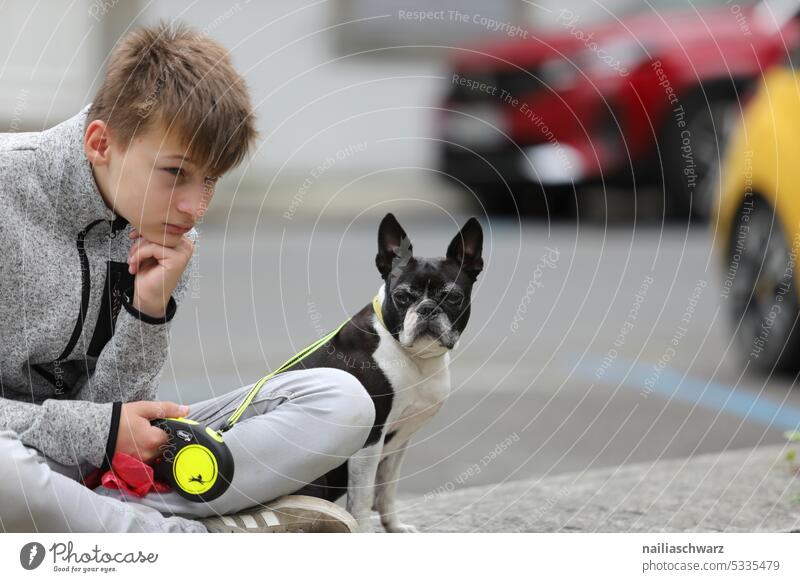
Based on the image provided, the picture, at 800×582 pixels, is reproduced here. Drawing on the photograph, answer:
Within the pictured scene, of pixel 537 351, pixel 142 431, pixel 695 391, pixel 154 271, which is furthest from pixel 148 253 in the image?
pixel 537 351

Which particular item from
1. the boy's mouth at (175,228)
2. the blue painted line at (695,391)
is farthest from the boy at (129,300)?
the blue painted line at (695,391)

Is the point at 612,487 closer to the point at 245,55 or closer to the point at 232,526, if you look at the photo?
the point at 232,526

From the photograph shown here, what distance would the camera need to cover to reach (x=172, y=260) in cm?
298

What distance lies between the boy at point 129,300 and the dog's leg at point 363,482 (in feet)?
0.16

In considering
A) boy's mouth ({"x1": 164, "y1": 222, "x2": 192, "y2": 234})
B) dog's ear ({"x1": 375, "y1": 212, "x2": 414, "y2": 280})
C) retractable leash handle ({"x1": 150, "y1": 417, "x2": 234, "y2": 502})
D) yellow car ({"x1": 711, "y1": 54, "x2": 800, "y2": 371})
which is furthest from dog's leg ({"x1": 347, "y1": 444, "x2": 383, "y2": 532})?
yellow car ({"x1": 711, "y1": 54, "x2": 800, "y2": 371})

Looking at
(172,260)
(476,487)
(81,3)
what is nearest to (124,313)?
(172,260)

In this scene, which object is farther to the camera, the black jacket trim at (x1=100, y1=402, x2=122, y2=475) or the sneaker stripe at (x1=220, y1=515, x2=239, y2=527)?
the sneaker stripe at (x1=220, y1=515, x2=239, y2=527)

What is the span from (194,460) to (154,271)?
43 cm

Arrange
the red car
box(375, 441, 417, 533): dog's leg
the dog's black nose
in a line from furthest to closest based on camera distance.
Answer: the red car
box(375, 441, 417, 533): dog's leg
the dog's black nose

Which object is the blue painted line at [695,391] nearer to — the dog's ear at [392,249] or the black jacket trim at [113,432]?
the dog's ear at [392,249]

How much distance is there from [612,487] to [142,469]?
5.40 feet

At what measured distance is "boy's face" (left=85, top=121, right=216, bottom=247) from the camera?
9.68 feet

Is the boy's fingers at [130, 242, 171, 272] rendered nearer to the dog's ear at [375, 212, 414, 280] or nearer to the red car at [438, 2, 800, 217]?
the dog's ear at [375, 212, 414, 280]
